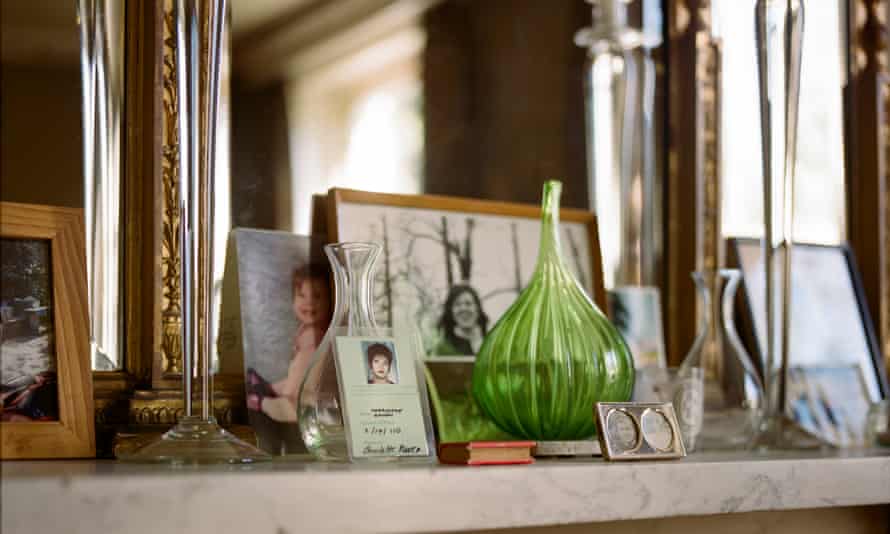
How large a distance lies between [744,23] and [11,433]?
1404mm

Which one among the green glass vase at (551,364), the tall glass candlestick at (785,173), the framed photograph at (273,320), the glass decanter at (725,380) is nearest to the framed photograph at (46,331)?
the framed photograph at (273,320)

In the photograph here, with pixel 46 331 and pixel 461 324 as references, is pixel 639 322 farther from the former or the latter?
pixel 46 331

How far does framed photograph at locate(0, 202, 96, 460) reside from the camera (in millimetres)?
1185

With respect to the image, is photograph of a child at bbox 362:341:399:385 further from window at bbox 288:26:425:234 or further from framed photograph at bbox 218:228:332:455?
window at bbox 288:26:425:234

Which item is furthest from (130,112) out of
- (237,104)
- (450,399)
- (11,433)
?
(450,399)

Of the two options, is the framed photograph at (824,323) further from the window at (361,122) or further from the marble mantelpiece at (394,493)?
the window at (361,122)

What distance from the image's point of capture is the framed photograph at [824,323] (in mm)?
1845

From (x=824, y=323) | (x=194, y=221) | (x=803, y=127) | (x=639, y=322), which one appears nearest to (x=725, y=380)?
(x=639, y=322)

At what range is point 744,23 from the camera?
2.02 m

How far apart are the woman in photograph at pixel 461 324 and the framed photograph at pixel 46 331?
1.60 feet

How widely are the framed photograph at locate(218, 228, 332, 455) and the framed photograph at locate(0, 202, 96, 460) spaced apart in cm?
22

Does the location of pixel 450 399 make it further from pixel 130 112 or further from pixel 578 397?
pixel 130 112

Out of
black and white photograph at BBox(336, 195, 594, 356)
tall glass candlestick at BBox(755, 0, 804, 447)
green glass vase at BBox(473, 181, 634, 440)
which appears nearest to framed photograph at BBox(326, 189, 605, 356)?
black and white photograph at BBox(336, 195, 594, 356)

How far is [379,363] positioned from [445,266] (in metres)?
0.34
